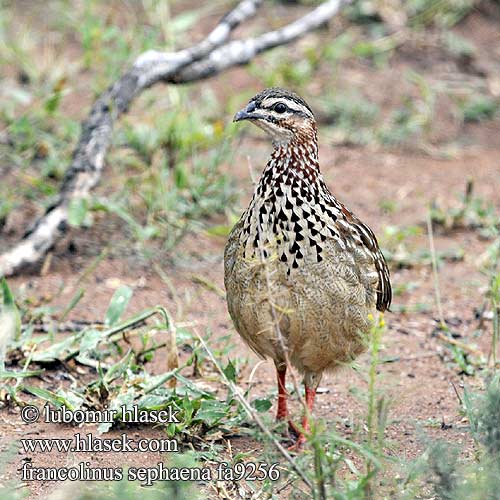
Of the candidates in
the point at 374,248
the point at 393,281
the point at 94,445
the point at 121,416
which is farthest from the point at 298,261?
the point at 393,281

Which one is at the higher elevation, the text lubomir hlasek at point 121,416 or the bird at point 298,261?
the bird at point 298,261

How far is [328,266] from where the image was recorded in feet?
15.4

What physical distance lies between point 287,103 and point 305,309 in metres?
0.99

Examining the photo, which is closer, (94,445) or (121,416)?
(94,445)

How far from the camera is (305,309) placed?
183 inches

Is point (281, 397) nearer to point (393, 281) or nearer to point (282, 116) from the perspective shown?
point (282, 116)

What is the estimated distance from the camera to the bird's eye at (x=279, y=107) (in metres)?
4.93

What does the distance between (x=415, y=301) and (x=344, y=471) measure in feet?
8.24

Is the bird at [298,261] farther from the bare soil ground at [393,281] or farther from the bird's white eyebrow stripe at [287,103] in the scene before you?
the bare soil ground at [393,281]

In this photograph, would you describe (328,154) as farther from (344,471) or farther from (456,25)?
(344,471)

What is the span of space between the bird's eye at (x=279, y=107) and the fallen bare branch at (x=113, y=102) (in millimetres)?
1885

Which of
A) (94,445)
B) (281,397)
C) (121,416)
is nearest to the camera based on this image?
(94,445)

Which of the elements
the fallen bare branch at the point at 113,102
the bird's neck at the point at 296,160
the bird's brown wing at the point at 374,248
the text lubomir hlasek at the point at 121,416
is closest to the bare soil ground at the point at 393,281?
the text lubomir hlasek at the point at 121,416

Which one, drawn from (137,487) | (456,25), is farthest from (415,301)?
(456,25)
